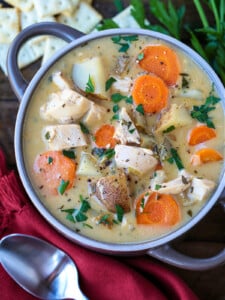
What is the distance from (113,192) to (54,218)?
203 millimetres

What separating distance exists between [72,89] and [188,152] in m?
0.42

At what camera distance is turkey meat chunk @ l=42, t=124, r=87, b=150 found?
1.78 meters

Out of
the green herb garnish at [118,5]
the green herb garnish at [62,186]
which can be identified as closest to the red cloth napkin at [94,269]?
the green herb garnish at [62,186]

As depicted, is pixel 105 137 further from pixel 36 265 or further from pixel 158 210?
pixel 36 265

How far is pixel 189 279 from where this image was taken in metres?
2.05

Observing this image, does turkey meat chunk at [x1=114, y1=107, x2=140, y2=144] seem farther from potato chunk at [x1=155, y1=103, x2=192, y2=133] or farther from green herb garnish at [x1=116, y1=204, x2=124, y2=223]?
green herb garnish at [x1=116, y1=204, x2=124, y2=223]

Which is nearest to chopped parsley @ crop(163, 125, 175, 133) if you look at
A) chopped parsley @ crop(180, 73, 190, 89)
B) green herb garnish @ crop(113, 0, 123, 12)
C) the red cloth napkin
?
chopped parsley @ crop(180, 73, 190, 89)

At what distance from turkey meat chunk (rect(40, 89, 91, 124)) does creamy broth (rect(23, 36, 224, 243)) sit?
25 millimetres

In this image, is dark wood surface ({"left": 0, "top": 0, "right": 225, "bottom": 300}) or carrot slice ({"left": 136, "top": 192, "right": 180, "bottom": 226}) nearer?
carrot slice ({"left": 136, "top": 192, "right": 180, "bottom": 226})

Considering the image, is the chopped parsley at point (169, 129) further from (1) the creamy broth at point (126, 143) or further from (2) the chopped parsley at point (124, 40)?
(2) the chopped parsley at point (124, 40)

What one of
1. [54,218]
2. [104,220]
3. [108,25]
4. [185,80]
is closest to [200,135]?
[185,80]

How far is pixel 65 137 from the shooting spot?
1779mm

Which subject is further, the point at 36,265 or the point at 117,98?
the point at 36,265

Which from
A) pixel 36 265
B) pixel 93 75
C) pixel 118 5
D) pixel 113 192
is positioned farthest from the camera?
pixel 118 5
